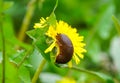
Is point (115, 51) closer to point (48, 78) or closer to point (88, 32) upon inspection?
point (88, 32)

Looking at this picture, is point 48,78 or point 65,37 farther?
point 48,78

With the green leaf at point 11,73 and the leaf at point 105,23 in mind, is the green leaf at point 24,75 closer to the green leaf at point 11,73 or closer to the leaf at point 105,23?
the green leaf at point 11,73

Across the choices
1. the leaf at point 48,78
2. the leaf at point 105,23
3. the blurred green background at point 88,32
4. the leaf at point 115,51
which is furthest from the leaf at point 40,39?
the leaf at point 105,23

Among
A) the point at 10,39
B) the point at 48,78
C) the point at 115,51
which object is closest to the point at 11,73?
the point at 10,39

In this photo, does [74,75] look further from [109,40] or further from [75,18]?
[75,18]

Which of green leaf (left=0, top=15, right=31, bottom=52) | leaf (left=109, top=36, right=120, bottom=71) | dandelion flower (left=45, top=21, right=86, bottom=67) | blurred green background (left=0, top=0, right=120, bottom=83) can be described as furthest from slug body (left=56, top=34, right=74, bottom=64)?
leaf (left=109, top=36, right=120, bottom=71)

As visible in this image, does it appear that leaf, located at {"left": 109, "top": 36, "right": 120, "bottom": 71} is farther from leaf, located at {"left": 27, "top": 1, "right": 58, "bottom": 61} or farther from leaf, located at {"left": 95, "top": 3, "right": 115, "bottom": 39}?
leaf, located at {"left": 27, "top": 1, "right": 58, "bottom": 61}
